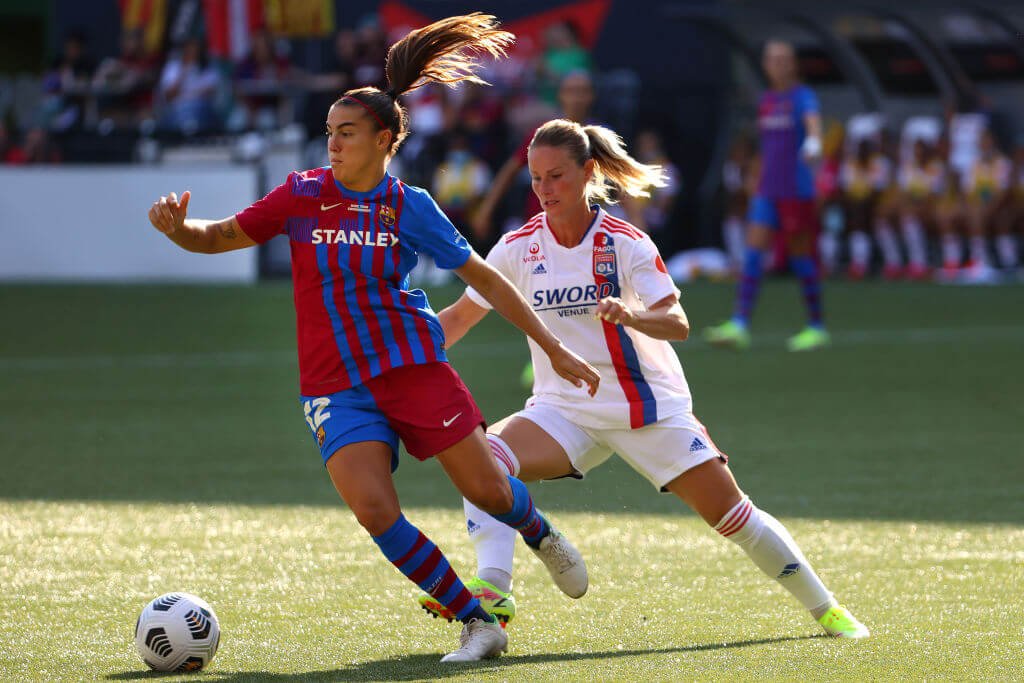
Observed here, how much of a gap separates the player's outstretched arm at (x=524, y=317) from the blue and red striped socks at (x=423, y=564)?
58 cm

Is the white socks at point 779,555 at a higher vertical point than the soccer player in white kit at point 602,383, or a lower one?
lower

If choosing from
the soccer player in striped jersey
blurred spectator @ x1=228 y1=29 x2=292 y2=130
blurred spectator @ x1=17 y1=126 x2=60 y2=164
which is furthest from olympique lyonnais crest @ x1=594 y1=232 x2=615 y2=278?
blurred spectator @ x1=17 y1=126 x2=60 y2=164

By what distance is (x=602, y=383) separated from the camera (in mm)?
5082

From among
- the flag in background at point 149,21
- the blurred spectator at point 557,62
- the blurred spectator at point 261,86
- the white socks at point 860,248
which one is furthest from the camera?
the flag in background at point 149,21

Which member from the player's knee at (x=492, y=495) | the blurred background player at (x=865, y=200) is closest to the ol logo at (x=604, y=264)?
the player's knee at (x=492, y=495)

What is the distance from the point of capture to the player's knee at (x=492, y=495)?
4.64 metres

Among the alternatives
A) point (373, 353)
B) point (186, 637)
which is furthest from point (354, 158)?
point (186, 637)

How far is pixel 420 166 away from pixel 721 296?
4.49 metres

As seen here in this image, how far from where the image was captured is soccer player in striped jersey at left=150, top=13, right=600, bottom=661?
4.55 metres

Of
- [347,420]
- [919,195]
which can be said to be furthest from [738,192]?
[347,420]

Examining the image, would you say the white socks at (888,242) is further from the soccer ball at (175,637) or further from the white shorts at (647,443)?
the soccer ball at (175,637)

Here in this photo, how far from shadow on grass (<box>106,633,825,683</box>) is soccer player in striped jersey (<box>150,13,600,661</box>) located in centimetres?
7

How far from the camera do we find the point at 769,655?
4547mm

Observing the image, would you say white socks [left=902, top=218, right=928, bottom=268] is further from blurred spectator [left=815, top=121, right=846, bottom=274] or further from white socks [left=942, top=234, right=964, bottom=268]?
blurred spectator [left=815, top=121, right=846, bottom=274]
